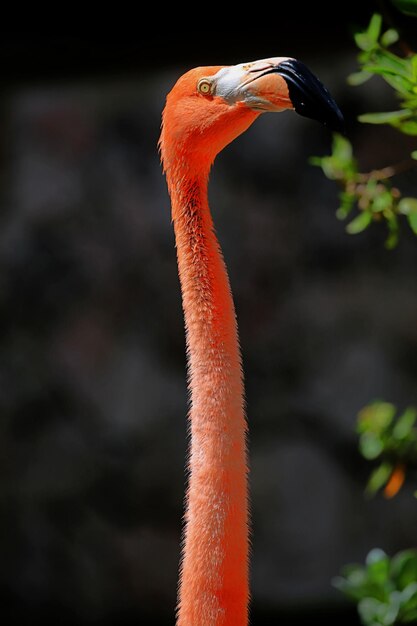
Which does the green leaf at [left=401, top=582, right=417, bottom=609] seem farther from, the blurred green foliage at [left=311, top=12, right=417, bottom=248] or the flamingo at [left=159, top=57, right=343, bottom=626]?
the blurred green foliage at [left=311, top=12, right=417, bottom=248]

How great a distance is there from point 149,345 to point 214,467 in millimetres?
1876

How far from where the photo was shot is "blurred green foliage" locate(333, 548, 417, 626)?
1.21 m

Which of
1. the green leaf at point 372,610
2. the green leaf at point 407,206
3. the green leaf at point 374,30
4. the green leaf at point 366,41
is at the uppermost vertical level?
the green leaf at point 374,30

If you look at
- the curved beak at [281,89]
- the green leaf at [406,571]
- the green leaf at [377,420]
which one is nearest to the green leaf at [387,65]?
the curved beak at [281,89]

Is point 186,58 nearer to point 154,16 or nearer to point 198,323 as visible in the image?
point 154,16

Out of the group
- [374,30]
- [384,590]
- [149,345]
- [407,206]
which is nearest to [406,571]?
[384,590]

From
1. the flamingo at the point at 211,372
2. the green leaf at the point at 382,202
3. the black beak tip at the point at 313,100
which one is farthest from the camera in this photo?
the green leaf at the point at 382,202

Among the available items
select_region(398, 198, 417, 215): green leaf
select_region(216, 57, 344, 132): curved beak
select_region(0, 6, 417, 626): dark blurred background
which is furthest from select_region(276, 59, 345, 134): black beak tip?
select_region(0, 6, 417, 626): dark blurred background

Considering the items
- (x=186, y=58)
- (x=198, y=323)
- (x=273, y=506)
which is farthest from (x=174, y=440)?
(x=198, y=323)

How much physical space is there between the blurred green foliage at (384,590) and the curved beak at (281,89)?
0.58 m

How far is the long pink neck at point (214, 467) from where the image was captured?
1161 millimetres

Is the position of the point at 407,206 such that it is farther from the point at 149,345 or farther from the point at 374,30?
the point at 149,345

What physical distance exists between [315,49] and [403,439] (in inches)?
72.8

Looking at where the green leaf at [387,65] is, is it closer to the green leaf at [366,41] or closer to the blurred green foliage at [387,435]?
the green leaf at [366,41]
